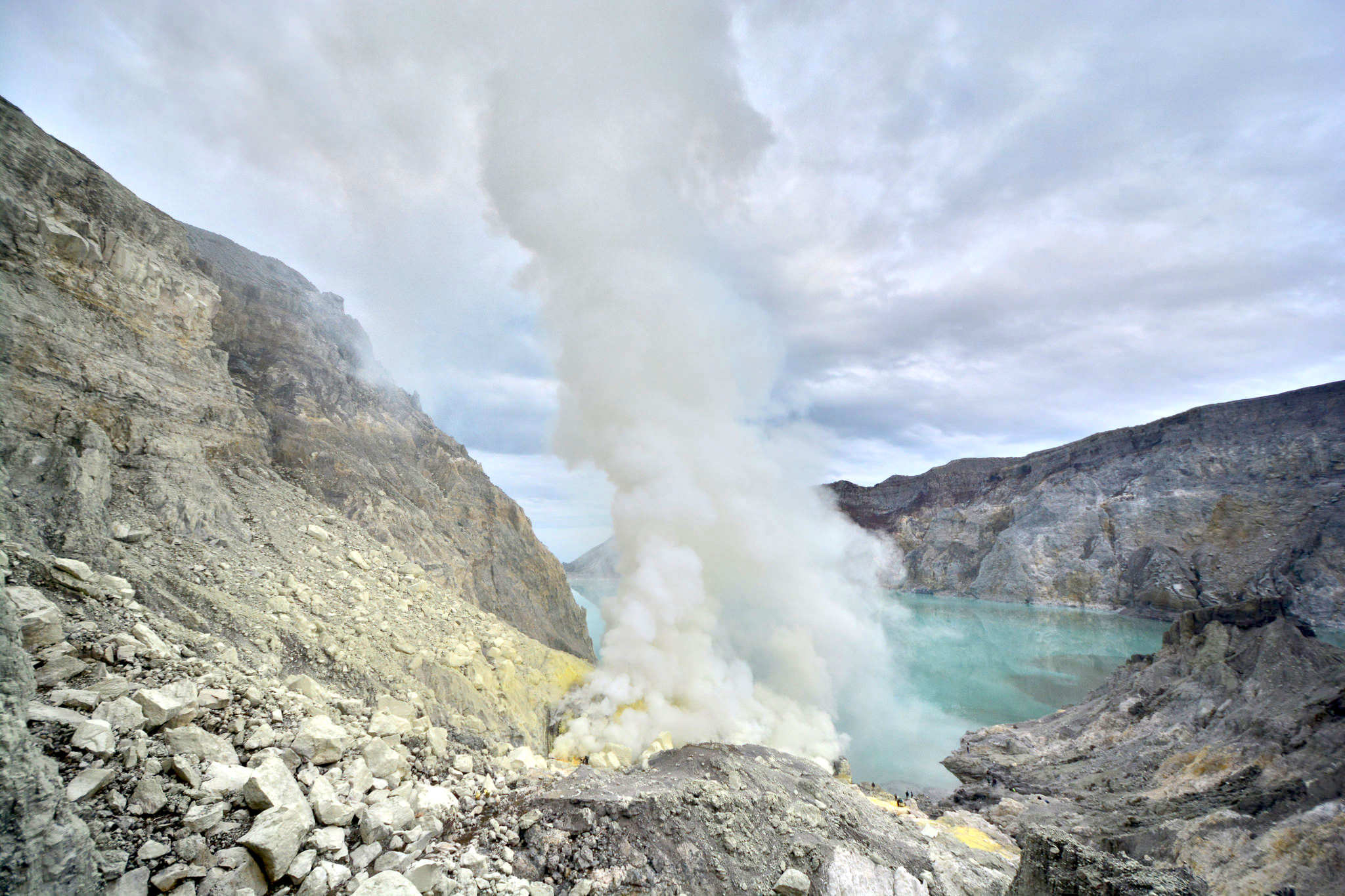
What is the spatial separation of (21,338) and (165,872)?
969 centimetres

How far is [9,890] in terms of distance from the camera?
Answer: 8.71 feet

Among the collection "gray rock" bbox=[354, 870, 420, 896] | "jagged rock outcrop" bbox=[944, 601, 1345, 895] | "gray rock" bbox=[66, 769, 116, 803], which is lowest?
"jagged rock outcrop" bbox=[944, 601, 1345, 895]

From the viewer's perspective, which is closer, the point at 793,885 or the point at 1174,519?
the point at 793,885

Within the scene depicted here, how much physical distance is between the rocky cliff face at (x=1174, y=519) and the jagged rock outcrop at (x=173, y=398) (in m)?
63.6

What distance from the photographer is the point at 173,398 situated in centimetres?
1026

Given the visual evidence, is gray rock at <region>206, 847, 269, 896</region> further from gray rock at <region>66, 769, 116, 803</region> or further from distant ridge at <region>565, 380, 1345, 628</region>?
distant ridge at <region>565, 380, 1345, 628</region>

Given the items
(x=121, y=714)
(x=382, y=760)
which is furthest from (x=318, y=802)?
(x=121, y=714)

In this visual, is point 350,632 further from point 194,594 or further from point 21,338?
point 21,338

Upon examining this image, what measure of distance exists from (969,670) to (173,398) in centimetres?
4932

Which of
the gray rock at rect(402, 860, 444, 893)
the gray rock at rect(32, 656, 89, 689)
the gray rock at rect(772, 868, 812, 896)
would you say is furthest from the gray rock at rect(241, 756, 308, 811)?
the gray rock at rect(772, 868, 812, 896)

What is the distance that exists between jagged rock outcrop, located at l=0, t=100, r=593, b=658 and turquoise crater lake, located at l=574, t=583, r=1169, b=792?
694 inches

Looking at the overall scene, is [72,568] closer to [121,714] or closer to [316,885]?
[121,714]

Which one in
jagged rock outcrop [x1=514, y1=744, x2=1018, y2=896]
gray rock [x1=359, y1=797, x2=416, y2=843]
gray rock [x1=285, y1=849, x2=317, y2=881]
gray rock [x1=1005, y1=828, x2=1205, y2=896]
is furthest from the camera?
jagged rock outcrop [x1=514, y1=744, x2=1018, y2=896]

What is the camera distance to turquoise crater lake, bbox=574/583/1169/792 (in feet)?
76.9
